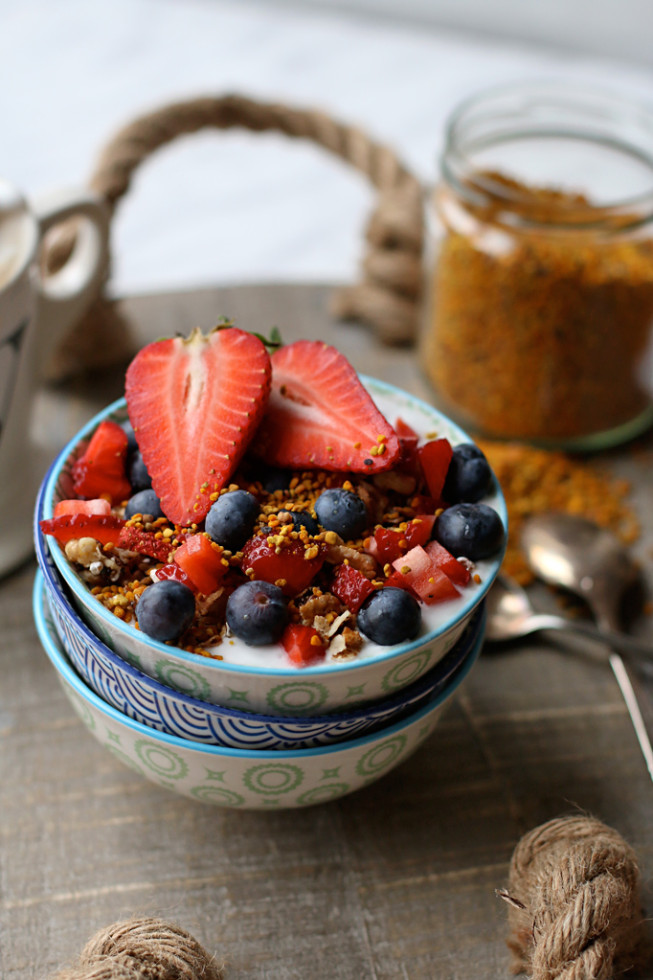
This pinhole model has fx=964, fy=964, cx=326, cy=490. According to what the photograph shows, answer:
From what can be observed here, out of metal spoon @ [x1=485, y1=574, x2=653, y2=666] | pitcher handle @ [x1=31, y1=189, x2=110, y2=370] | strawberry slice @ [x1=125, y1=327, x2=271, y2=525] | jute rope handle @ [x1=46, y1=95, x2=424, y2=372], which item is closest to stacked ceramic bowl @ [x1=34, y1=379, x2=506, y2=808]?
strawberry slice @ [x1=125, y1=327, x2=271, y2=525]

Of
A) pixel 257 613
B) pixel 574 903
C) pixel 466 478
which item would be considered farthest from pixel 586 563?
pixel 257 613

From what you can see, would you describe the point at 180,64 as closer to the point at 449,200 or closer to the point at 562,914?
the point at 449,200

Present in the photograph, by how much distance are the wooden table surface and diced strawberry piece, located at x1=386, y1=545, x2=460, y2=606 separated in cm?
29

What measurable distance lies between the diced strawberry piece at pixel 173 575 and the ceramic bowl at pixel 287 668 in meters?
0.05

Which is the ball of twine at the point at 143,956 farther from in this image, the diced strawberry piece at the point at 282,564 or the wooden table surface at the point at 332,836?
the diced strawberry piece at the point at 282,564

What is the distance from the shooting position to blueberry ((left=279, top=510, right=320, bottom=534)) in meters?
0.85

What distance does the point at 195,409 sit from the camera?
90cm

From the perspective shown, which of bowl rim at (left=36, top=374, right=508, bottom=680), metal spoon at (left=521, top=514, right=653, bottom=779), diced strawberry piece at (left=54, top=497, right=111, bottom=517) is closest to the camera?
bowl rim at (left=36, top=374, right=508, bottom=680)

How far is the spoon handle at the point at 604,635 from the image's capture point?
3.73 feet

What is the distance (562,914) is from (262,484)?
46 cm

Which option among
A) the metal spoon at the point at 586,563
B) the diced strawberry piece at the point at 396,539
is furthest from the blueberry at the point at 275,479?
the metal spoon at the point at 586,563

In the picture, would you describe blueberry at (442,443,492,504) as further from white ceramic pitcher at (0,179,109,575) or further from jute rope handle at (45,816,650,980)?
white ceramic pitcher at (0,179,109,575)

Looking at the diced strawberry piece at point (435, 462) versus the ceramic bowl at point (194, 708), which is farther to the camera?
the diced strawberry piece at point (435, 462)

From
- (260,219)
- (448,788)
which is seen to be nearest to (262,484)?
(448,788)
